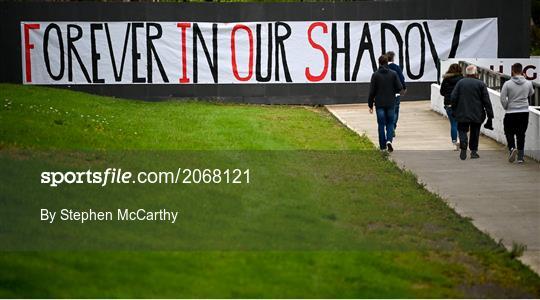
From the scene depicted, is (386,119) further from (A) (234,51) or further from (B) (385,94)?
(A) (234,51)

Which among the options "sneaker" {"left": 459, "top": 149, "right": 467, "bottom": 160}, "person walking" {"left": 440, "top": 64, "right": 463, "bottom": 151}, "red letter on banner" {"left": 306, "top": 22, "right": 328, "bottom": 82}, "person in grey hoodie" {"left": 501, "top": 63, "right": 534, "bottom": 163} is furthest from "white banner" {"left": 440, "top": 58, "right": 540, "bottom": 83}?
"person in grey hoodie" {"left": 501, "top": 63, "right": 534, "bottom": 163}

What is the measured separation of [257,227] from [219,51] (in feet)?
55.5

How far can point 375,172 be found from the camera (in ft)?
58.8

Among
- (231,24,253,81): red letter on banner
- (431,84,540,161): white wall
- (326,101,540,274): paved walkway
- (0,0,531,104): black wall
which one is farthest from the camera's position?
(231,24,253,81): red letter on banner

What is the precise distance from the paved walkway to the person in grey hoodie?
31 centimetres

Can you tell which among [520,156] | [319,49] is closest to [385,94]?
[520,156]

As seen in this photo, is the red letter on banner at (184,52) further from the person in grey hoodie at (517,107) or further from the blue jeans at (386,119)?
the person in grey hoodie at (517,107)

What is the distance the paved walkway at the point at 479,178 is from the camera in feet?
45.6

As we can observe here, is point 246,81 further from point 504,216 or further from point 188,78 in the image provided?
point 504,216

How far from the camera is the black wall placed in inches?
1148

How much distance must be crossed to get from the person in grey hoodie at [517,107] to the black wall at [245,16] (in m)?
10.7

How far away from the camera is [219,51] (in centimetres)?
2944

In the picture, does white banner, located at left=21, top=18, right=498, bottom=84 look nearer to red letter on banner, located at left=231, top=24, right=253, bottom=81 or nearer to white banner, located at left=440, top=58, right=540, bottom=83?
red letter on banner, located at left=231, top=24, right=253, bottom=81

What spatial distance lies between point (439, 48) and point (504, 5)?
2090mm
